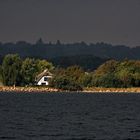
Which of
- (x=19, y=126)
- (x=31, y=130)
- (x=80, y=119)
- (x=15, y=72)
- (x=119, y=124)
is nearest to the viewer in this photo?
(x=31, y=130)

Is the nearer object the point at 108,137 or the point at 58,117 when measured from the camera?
the point at 108,137

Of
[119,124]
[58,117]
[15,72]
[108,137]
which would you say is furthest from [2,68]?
[108,137]

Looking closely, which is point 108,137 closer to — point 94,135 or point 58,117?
point 94,135

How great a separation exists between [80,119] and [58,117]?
4690 millimetres

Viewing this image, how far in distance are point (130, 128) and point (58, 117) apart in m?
17.2

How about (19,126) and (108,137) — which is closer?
(108,137)

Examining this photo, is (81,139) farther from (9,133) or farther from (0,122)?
(0,122)

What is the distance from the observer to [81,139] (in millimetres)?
54156

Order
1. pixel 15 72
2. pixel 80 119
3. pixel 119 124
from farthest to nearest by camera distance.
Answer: pixel 15 72
pixel 80 119
pixel 119 124

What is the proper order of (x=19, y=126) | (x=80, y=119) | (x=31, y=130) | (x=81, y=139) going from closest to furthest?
(x=81, y=139) < (x=31, y=130) < (x=19, y=126) < (x=80, y=119)

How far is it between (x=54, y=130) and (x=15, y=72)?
136701mm

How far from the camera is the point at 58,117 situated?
79.8m

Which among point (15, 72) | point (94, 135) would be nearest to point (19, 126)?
point (94, 135)

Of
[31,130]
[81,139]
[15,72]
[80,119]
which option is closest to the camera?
[81,139]
